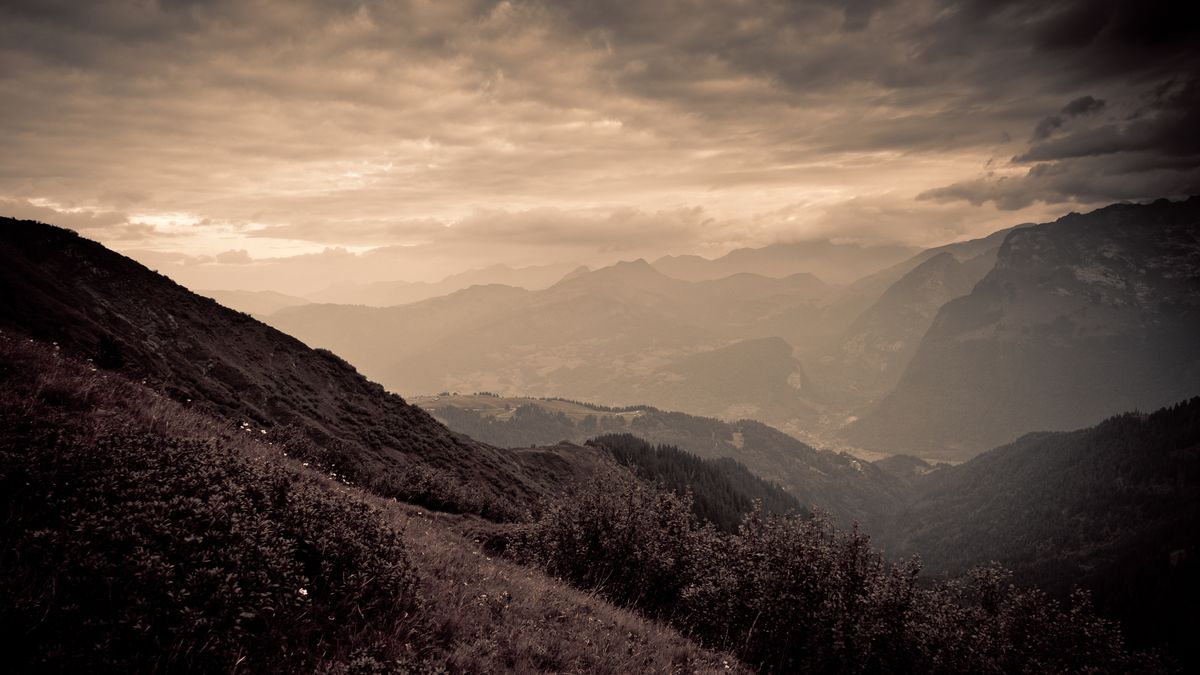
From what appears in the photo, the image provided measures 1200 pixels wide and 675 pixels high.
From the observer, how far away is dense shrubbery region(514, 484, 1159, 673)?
1780 centimetres

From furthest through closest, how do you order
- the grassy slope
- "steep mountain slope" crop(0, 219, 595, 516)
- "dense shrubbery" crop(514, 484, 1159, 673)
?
"steep mountain slope" crop(0, 219, 595, 516) < "dense shrubbery" crop(514, 484, 1159, 673) < the grassy slope

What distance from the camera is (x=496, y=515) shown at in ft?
114

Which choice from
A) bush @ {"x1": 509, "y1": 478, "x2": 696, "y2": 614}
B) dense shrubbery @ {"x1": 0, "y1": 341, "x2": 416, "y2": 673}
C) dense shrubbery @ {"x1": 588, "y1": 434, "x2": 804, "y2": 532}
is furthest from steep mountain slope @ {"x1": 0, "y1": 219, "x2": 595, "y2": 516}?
dense shrubbery @ {"x1": 588, "y1": 434, "x2": 804, "y2": 532}

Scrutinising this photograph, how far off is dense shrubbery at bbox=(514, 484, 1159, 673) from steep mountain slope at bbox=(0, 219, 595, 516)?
1368cm

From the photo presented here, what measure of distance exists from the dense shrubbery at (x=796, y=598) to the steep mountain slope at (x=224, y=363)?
1368 cm

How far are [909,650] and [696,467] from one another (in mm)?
186323

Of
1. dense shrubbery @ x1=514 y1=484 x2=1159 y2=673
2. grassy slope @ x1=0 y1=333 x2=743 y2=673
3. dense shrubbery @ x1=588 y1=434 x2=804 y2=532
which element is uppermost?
grassy slope @ x1=0 y1=333 x2=743 y2=673

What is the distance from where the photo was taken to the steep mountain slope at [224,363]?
26219 mm

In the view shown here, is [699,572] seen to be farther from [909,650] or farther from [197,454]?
[197,454]

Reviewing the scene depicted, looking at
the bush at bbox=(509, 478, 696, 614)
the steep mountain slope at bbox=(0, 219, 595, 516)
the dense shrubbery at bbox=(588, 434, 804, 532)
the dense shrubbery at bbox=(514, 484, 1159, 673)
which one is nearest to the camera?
the dense shrubbery at bbox=(514, 484, 1159, 673)

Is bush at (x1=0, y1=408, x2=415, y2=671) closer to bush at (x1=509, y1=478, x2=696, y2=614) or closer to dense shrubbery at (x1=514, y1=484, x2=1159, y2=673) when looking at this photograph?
bush at (x1=509, y1=478, x2=696, y2=614)

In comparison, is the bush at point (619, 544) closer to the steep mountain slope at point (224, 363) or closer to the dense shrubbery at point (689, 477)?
the steep mountain slope at point (224, 363)

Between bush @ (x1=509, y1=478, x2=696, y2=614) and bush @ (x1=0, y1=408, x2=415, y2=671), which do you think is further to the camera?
bush @ (x1=509, y1=478, x2=696, y2=614)

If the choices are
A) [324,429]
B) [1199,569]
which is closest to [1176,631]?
Result: [1199,569]
